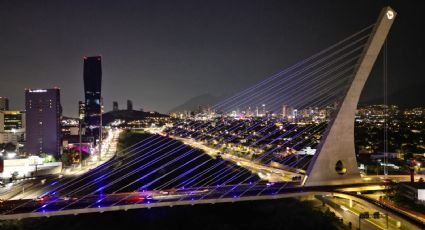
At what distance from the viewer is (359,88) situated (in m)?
14.6

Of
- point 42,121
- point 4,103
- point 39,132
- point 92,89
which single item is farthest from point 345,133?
point 92,89

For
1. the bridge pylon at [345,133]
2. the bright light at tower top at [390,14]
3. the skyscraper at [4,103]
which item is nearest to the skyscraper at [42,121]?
the bridge pylon at [345,133]

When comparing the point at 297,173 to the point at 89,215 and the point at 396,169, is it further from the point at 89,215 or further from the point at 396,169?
the point at 89,215

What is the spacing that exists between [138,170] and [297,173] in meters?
16.6

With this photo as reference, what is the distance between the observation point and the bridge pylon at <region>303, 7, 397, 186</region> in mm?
14234

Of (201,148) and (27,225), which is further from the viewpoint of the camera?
(201,148)

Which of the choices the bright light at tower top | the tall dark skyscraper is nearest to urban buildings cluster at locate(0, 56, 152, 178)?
the bright light at tower top

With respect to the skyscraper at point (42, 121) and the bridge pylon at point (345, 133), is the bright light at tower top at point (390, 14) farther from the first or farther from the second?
the skyscraper at point (42, 121)

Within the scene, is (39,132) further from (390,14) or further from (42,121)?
(390,14)

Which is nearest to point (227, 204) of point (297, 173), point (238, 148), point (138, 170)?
point (297, 173)

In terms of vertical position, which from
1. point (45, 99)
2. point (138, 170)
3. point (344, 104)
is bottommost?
point (138, 170)

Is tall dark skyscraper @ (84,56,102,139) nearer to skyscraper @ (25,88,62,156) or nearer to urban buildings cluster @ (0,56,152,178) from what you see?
urban buildings cluster @ (0,56,152,178)

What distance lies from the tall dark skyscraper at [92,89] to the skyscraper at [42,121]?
43.5 meters

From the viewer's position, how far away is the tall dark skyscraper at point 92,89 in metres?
85.2
